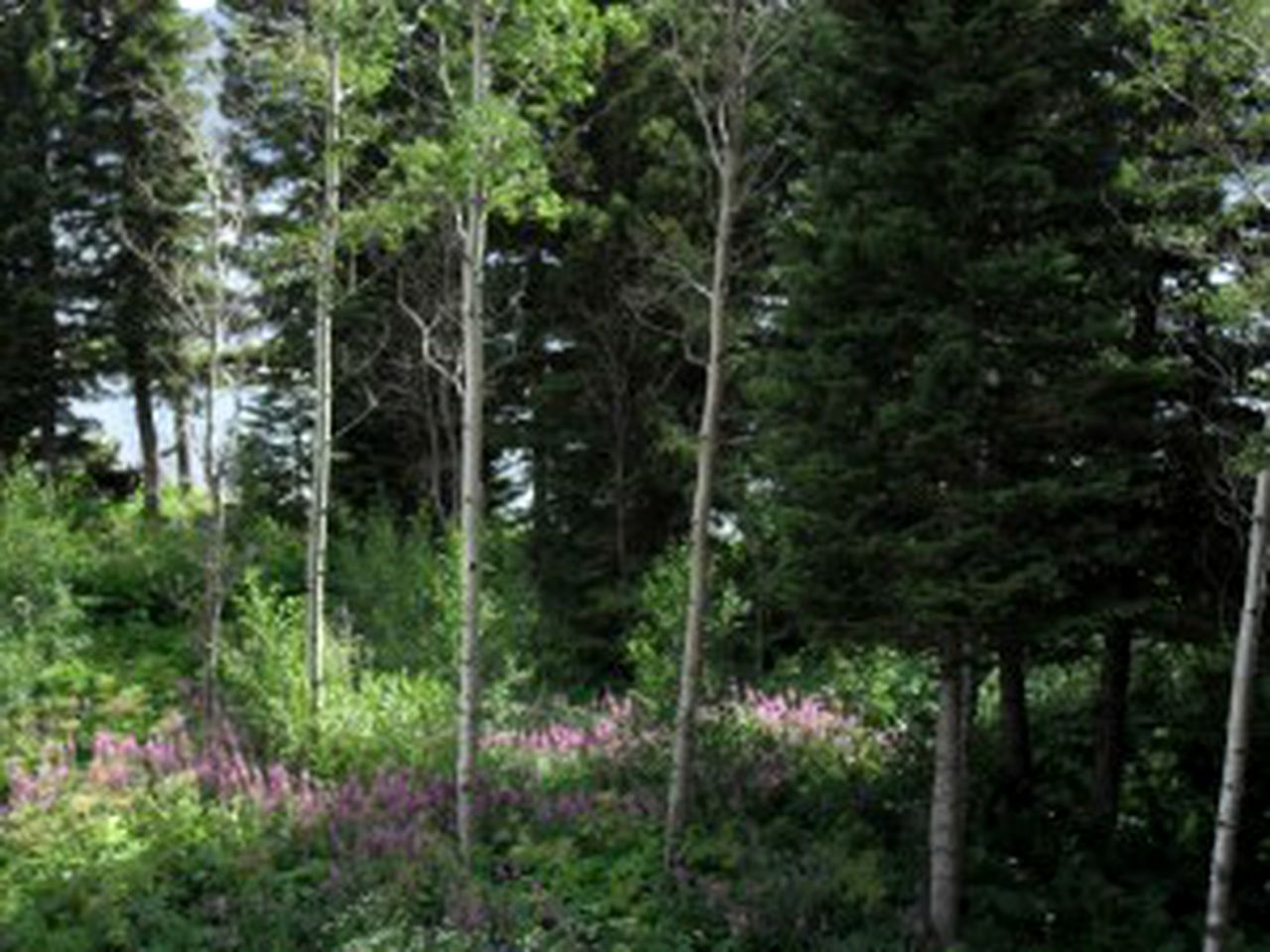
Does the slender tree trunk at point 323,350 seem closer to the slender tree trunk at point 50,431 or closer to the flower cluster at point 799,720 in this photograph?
the flower cluster at point 799,720

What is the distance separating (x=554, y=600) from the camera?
15695 millimetres

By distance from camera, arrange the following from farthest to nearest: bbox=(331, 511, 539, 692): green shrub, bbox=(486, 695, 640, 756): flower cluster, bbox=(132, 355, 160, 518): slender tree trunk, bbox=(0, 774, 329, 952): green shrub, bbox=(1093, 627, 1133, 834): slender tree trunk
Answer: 1. bbox=(132, 355, 160, 518): slender tree trunk
2. bbox=(331, 511, 539, 692): green shrub
3. bbox=(486, 695, 640, 756): flower cluster
4. bbox=(1093, 627, 1133, 834): slender tree trunk
5. bbox=(0, 774, 329, 952): green shrub

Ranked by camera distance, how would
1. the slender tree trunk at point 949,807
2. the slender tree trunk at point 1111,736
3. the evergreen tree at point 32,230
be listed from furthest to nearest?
the evergreen tree at point 32,230, the slender tree trunk at point 1111,736, the slender tree trunk at point 949,807

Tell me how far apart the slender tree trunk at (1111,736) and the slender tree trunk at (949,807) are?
1.82 metres

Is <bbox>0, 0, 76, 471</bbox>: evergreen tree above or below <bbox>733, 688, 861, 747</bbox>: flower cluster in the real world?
above

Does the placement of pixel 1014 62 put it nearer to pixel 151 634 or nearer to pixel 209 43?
pixel 151 634

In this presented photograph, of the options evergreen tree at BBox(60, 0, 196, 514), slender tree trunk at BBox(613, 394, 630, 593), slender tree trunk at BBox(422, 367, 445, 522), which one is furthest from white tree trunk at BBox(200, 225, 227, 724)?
evergreen tree at BBox(60, 0, 196, 514)

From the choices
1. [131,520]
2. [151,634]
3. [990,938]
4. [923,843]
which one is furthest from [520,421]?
[990,938]

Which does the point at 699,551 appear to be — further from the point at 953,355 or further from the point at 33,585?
the point at 33,585

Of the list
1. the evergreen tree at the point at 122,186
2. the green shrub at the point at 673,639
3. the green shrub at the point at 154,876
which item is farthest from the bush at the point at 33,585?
the green shrub at the point at 673,639

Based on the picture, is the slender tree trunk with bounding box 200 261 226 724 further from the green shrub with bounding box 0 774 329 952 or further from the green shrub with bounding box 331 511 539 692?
the green shrub with bounding box 331 511 539 692

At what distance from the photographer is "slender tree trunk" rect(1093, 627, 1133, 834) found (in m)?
9.31

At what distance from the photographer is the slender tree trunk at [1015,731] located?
988 cm

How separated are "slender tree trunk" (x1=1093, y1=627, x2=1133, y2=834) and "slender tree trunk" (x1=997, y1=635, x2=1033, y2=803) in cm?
64
